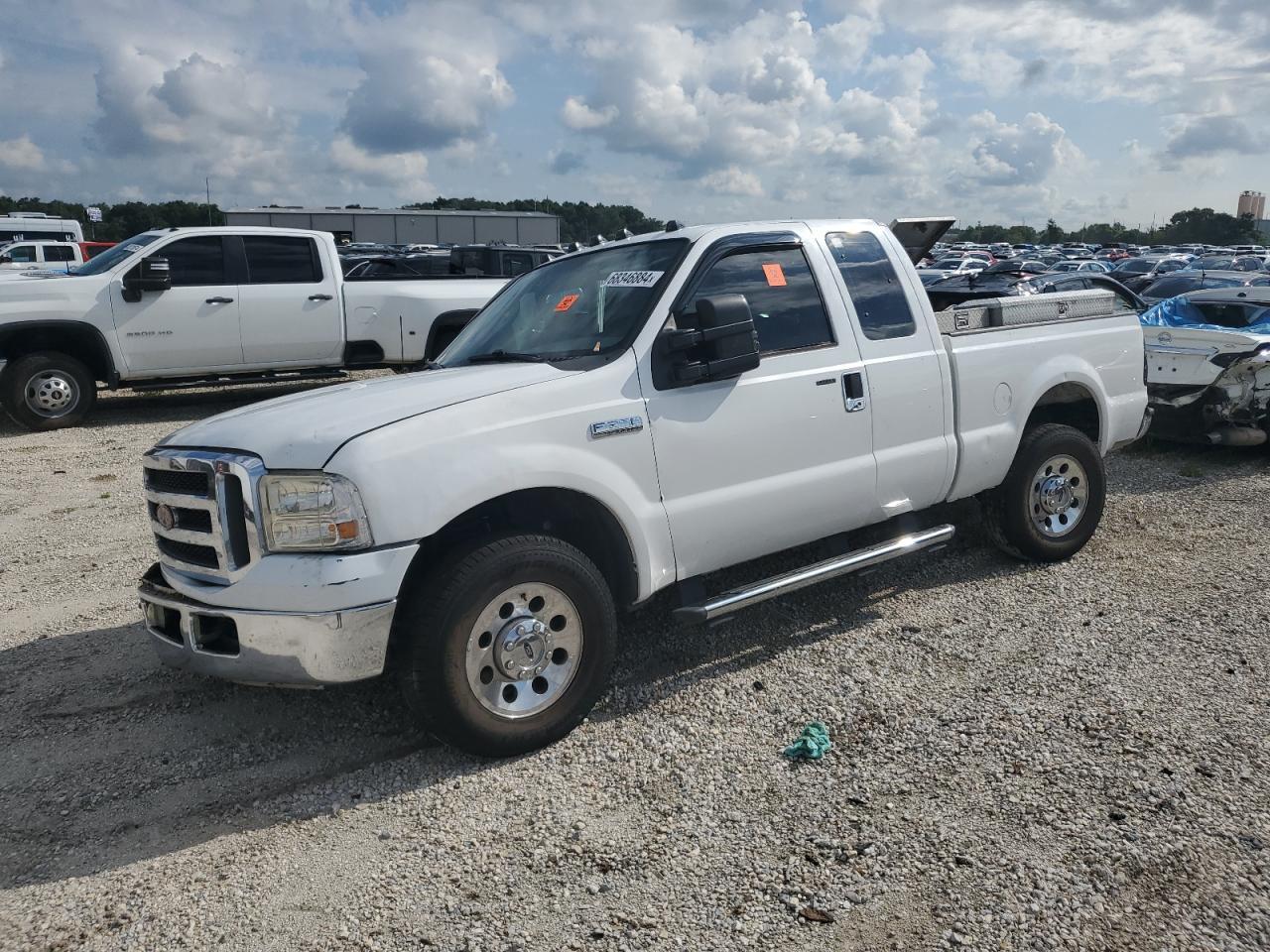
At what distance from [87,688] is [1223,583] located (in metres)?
6.02

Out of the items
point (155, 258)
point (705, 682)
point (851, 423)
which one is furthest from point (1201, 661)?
point (155, 258)

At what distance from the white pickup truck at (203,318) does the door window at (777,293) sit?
7.95 m

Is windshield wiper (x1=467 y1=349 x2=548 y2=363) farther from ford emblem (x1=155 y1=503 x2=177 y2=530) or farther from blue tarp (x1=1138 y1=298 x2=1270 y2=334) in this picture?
blue tarp (x1=1138 y1=298 x2=1270 y2=334)

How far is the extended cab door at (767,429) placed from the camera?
4.09 metres

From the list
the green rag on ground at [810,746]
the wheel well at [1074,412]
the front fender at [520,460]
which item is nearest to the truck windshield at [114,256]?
the front fender at [520,460]

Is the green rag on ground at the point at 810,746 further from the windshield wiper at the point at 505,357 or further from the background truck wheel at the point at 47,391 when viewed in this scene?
the background truck wheel at the point at 47,391

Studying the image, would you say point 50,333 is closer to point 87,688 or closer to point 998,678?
point 87,688

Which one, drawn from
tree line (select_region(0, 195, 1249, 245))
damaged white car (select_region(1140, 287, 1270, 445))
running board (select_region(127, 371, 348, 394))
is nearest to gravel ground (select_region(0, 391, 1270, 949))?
damaged white car (select_region(1140, 287, 1270, 445))

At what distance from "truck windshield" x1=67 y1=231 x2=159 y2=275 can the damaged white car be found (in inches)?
403

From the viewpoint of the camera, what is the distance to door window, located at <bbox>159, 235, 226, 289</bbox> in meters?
10.7

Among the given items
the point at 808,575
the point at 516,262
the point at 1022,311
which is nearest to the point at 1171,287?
the point at 516,262

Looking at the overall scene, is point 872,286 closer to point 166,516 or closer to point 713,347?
point 713,347

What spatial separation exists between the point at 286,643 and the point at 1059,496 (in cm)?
447

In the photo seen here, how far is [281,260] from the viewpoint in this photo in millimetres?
11352
